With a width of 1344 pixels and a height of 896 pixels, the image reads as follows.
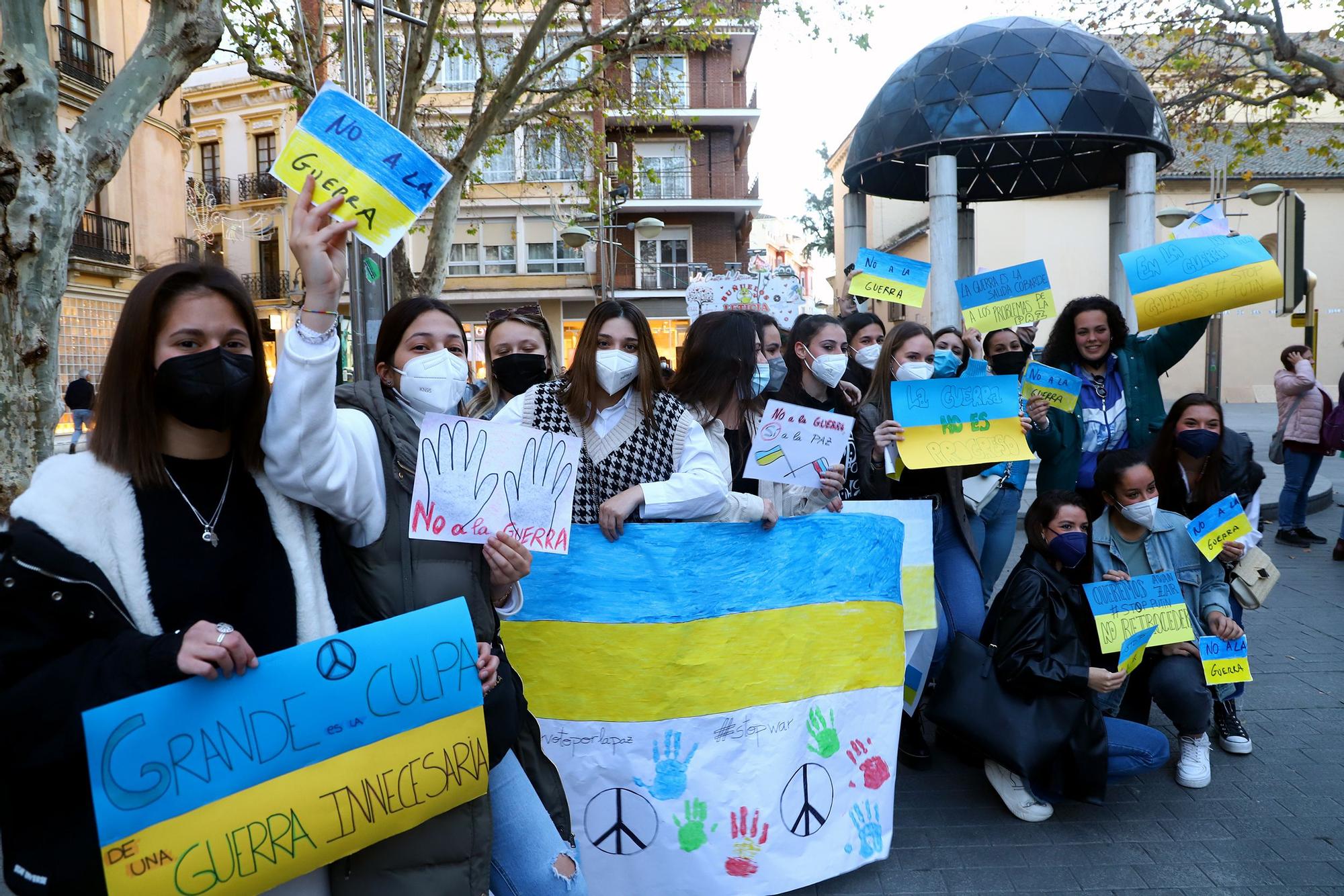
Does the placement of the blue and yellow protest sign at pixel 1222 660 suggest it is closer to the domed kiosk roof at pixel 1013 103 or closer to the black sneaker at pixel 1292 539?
the domed kiosk roof at pixel 1013 103

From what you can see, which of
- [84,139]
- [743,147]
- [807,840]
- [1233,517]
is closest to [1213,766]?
[1233,517]

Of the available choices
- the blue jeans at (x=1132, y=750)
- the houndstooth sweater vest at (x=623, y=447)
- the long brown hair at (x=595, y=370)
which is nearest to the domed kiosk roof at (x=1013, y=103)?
the blue jeans at (x=1132, y=750)

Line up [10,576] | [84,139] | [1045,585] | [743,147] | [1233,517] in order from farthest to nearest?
[743,147] < [84,139] < [1233,517] < [1045,585] < [10,576]

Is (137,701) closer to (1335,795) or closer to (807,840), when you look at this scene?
(807,840)

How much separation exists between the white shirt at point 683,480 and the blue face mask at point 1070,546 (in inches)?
59.4

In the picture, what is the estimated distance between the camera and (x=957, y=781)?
4.13 m

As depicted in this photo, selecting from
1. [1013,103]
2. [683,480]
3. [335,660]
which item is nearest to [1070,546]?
[683,480]

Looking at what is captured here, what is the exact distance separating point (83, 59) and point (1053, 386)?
26260mm

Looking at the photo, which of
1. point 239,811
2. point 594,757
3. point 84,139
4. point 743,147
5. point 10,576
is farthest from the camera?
point 743,147

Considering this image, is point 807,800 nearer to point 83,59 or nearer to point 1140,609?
point 1140,609

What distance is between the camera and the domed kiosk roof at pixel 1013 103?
8555 mm

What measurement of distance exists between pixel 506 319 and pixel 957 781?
9.05ft

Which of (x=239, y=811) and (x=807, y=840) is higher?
(x=239, y=811)

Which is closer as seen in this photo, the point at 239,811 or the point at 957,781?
the point at 239,811
